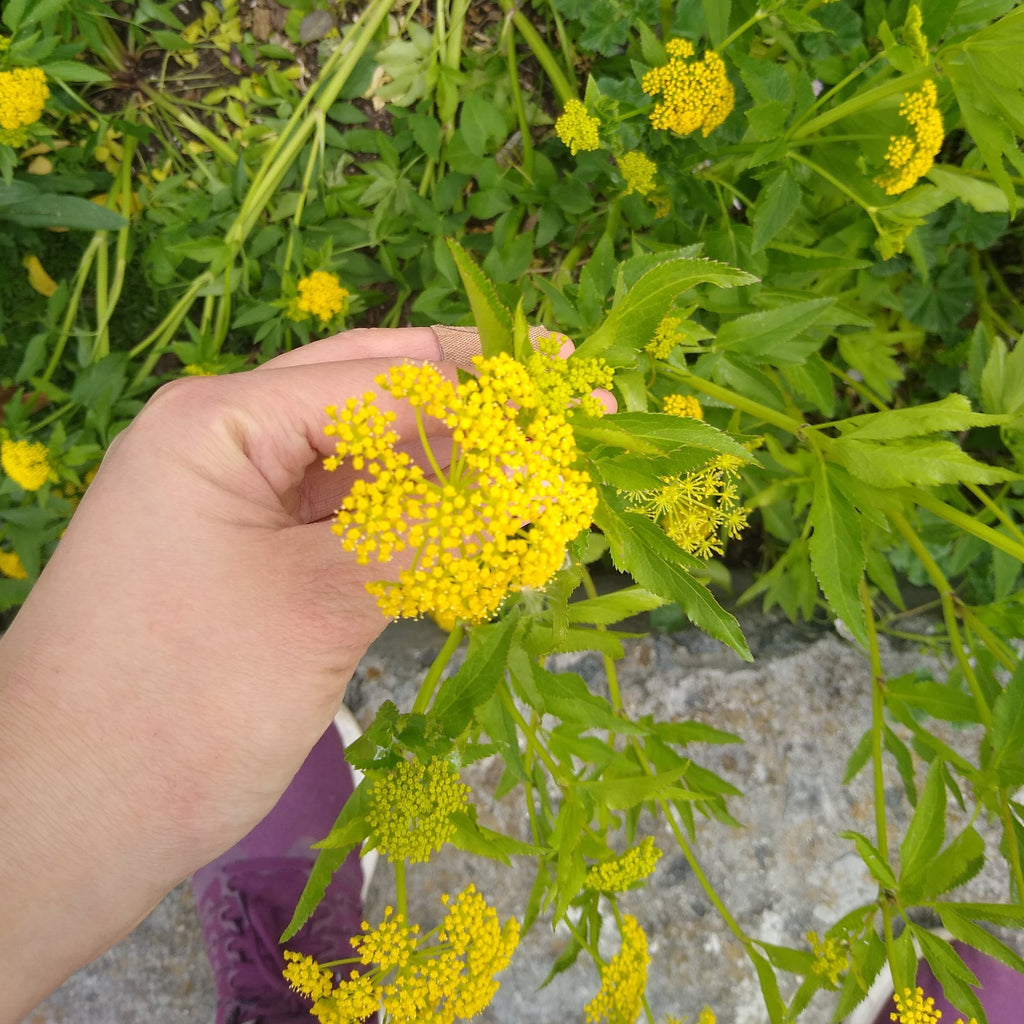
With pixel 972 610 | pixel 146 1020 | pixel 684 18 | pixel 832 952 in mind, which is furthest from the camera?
pixel 146 1020

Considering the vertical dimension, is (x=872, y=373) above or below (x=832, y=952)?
above

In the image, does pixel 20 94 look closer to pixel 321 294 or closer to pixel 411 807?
pixel 321 294

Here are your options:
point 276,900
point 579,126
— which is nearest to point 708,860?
point 276,900

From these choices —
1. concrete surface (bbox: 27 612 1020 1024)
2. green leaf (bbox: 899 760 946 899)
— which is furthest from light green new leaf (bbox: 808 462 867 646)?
concrete surface (bbox: 27 612 1020 1024)

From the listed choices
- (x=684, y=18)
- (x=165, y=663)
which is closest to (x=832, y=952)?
(x=165, y=663)

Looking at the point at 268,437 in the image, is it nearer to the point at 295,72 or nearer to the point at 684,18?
the point at 684,18

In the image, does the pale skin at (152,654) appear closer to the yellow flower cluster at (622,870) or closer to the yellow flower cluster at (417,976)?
the yellow flower cluster at (417,976)
